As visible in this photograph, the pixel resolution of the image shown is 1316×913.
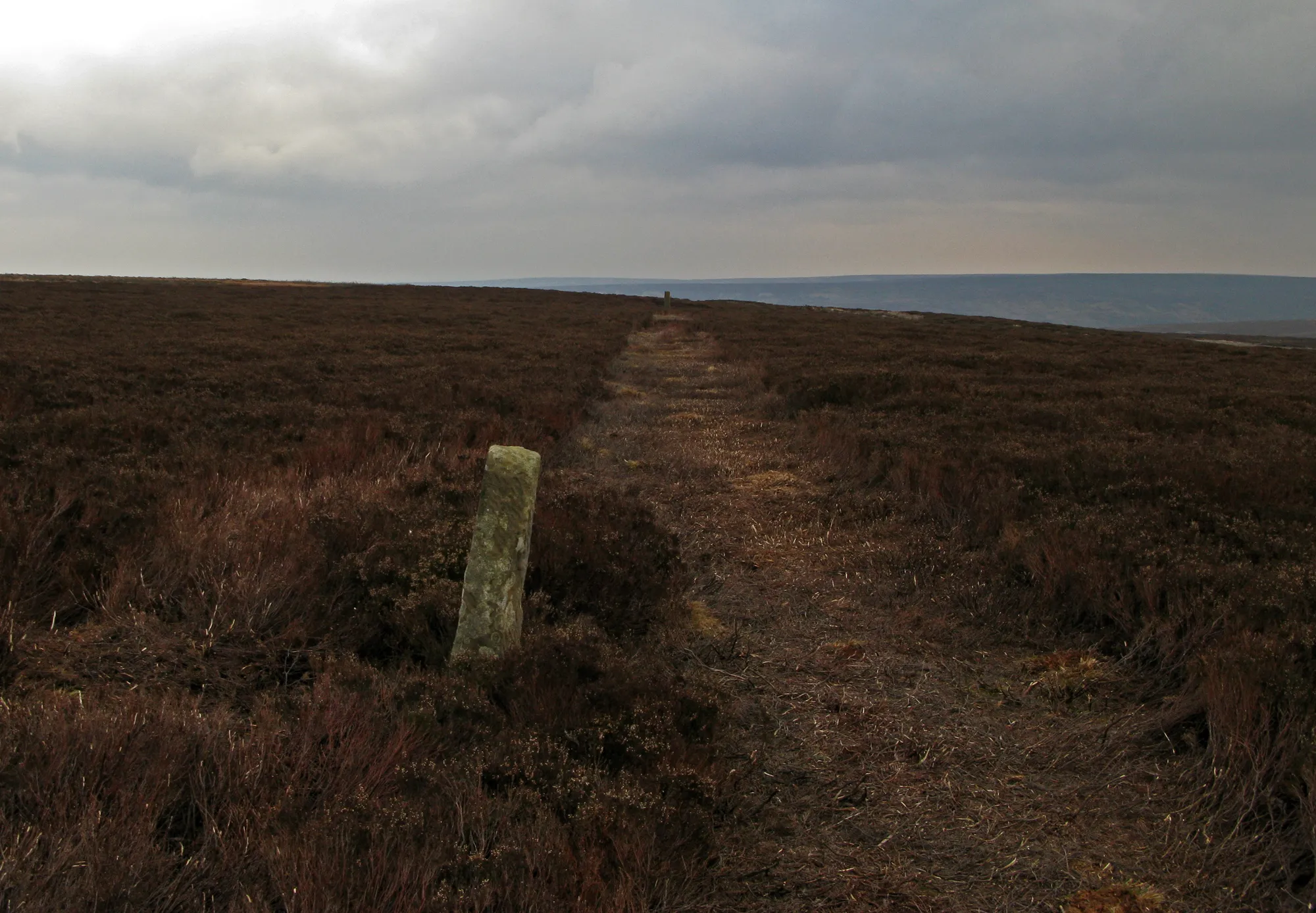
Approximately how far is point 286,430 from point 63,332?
48.8ft

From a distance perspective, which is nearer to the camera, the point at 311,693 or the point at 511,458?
the point at 311,693

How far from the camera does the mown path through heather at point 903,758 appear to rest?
2596 mm

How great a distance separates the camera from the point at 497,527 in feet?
12.2

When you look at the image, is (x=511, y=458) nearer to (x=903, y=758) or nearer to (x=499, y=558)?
(x=499, y=558)

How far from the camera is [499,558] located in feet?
12.1

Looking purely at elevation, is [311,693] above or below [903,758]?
above

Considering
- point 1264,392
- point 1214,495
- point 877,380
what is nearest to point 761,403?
point 877,380

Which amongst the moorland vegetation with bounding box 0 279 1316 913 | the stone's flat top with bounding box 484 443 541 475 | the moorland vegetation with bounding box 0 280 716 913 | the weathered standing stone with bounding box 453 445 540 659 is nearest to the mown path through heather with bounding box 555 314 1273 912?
the moorland vegetation with bounding box 0 279 1316 913

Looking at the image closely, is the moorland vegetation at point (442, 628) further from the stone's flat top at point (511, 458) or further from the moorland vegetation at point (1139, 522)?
the stone's flat top at point (511, 458)

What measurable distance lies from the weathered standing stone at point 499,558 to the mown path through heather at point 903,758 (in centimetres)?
117

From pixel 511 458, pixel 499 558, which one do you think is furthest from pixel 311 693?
pixel 511 458

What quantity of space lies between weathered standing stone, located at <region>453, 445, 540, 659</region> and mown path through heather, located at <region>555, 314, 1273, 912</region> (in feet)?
3.83

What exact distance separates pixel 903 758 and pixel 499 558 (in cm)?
219

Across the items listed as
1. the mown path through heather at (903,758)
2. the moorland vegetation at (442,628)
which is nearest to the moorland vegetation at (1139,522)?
the moorland vegetation at (442,628)
